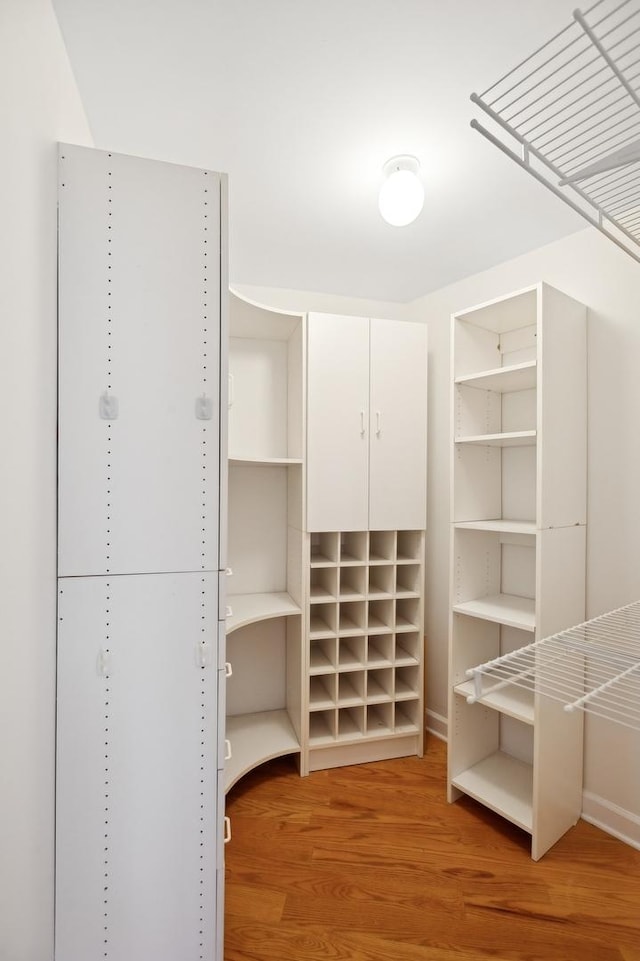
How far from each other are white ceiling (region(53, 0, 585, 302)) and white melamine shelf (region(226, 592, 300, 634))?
1.70 m

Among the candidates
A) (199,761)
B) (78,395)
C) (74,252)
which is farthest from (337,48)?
(199,761)

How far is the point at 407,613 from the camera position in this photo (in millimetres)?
2662

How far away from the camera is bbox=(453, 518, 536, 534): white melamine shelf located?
1.95 m

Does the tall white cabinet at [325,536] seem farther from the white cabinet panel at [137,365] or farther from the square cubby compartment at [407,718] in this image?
the white cabinet panel at [137,365]

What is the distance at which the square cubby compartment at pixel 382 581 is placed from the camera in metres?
2.49

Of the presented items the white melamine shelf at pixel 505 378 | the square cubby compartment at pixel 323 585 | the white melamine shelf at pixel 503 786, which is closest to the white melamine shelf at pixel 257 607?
the square cubby compartment at pixel 323 585

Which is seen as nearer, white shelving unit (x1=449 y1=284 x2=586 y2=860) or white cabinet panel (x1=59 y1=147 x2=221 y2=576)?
white cabinet panel (x1=59 y1=147 x2=221 y2=576)

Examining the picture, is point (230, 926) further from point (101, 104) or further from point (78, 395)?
point (101, 104)

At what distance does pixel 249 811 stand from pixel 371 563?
1193 millimetres

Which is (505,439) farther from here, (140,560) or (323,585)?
(140,560)

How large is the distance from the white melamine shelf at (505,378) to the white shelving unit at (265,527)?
2.70 feet

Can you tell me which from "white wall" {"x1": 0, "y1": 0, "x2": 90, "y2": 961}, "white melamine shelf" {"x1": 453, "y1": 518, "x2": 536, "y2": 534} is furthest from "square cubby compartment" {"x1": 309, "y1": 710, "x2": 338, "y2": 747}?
"white wall" {"x1": 0, "y1": 0, "x2": 90, "y2": 961}

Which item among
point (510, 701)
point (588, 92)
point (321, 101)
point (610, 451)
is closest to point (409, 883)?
point (510, 701)

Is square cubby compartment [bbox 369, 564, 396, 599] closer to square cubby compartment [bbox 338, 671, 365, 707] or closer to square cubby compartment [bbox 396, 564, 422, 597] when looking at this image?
square cubby compartment [bbox 396, 564, 422, 597]
